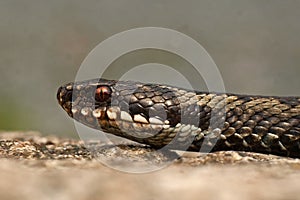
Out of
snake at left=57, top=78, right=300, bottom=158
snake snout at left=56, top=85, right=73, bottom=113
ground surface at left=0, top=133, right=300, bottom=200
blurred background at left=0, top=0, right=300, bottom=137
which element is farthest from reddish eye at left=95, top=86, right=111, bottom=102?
blurred background at left=0, top=0, right=300, bottom=137

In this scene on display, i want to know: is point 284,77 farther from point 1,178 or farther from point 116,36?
point 1,178

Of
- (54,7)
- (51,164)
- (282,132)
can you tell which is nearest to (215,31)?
(54,7)

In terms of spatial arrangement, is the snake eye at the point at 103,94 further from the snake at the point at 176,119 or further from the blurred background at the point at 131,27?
the blurred background at the point at 131,27

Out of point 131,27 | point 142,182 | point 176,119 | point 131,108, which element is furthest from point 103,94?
point 131,27

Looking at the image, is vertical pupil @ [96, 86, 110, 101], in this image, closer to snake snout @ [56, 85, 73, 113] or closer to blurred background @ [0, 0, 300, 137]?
snake snout @ [56, 85, 73, 113]

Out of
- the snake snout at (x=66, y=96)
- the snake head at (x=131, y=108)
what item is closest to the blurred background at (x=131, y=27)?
the snake snout at (x=66, y=96)

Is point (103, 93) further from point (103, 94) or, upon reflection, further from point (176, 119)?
point (176, 119)
